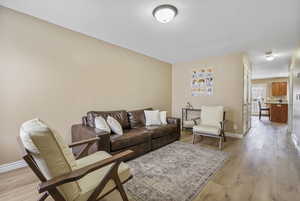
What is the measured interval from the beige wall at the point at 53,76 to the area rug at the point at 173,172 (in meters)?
1.59

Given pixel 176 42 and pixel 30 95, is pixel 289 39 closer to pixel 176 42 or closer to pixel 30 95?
pixel 176 42

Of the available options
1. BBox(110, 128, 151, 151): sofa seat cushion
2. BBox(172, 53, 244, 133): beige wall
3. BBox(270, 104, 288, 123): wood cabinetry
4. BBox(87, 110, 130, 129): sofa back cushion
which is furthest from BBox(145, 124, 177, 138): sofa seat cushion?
BBox(270, 104, 288, 123): wood cabinetry

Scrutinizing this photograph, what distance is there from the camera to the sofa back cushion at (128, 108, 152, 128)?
323 centimetres

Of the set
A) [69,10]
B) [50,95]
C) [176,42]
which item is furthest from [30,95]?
[176,42]

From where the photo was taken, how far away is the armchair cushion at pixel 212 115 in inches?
134

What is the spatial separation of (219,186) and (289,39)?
138 inches

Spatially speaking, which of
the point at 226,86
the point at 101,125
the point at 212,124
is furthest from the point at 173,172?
the point at 226,86

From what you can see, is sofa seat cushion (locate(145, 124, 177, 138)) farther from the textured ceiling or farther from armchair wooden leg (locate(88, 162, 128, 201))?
the textured ceiling

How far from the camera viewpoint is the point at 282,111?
5844 mm

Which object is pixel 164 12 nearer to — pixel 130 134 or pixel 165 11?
pixel 165 11

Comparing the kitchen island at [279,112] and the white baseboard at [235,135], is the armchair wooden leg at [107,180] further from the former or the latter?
the kitchen island at [279,112]

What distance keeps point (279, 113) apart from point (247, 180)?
242 inches

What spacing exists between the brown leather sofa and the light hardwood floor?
0.81 m

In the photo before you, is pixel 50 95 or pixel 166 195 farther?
pixel 50 95
